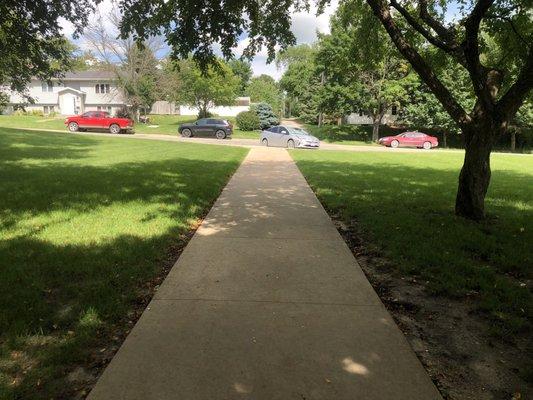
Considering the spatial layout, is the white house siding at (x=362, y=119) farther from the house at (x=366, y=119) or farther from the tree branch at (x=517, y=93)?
the tree branch at (x=517, y=93)

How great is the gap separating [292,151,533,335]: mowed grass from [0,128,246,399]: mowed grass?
3.12 meters

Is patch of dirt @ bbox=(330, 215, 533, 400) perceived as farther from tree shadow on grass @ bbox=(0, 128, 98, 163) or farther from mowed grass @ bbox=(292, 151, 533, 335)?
tree shadow on grass @ bbox=(0, 128, 98, 163)

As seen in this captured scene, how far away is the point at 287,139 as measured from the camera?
2720 cm

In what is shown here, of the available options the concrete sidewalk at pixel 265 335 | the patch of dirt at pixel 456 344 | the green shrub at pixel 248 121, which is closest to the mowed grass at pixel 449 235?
the patch of dirt at pixel 456 344

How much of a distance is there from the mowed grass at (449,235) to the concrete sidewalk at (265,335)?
0.91 m

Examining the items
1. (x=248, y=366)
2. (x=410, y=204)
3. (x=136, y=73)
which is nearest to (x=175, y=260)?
(x=248, y=366)

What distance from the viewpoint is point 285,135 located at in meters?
27.3

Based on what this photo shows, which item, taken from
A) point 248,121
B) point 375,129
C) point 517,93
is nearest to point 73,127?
point 248,121

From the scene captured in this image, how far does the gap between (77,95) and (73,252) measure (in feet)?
189

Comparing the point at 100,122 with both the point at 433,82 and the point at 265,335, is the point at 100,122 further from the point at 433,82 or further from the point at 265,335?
the point at 265,335

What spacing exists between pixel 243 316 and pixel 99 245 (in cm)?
285

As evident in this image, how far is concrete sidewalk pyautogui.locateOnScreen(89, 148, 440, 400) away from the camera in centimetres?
284

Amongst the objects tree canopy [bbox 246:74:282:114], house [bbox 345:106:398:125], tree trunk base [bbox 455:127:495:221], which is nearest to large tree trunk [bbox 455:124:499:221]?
tree trunk base [bbox 455:127:495:221]

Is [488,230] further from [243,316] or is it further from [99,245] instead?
[99,245]
